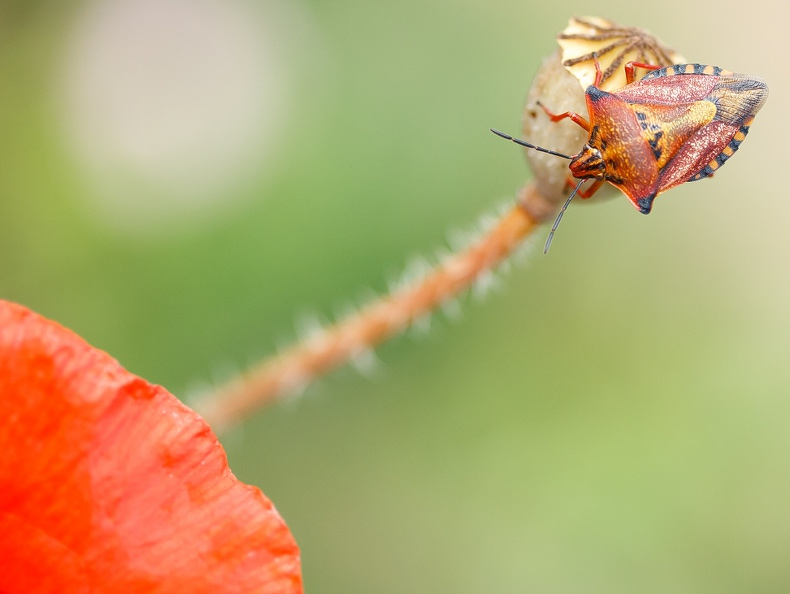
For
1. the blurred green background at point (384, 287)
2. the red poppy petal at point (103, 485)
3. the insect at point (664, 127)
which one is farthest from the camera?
the blurred green background at point (384, 287)

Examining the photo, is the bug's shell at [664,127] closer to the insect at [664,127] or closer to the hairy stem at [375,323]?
the insect at [664,127]

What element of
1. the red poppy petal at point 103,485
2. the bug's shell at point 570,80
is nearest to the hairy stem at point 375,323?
the bug's shell at point 570,80

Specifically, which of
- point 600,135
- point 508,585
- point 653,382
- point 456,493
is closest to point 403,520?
point 456,493

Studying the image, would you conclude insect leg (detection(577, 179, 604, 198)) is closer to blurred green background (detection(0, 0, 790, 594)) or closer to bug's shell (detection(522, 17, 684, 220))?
bug's shell (detection(522, 17, 684, 220))

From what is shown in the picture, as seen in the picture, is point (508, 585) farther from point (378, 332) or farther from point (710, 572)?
point (378, 332)

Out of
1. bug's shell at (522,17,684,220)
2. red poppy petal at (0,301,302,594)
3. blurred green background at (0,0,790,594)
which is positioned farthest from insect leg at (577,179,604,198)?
blurred green background at (0,0,790,594)
